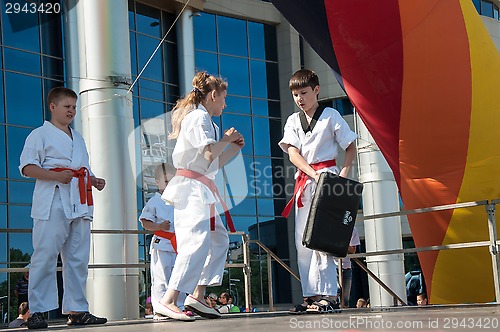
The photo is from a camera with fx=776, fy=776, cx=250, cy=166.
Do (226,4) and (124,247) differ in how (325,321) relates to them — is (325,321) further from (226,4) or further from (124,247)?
(226,4)

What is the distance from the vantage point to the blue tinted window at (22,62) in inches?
800

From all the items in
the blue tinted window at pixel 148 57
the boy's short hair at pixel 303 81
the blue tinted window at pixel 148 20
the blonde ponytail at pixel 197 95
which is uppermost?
the blue tinted window at pixel 148 20

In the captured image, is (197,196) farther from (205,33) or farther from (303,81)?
(205,33)

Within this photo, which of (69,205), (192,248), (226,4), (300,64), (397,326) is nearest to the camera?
(397,326)

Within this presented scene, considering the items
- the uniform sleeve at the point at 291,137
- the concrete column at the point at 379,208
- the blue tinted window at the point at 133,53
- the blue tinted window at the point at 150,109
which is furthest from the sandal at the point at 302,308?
the blue tinted window at the point at 133,53

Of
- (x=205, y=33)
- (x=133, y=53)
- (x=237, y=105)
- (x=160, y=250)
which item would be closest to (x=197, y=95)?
(x=160, y=250)

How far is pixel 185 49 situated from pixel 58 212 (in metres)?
18.8

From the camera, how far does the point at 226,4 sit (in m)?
26.7

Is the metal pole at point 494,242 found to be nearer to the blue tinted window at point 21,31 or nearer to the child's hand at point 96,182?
the child's hand at point 96,182

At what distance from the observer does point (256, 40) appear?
2808 centimetres

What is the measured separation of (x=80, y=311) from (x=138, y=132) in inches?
643

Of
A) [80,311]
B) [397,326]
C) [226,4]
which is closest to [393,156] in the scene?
[80,311]

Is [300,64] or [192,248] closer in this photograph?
[192,248]

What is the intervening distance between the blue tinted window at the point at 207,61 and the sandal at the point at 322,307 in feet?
68.1
